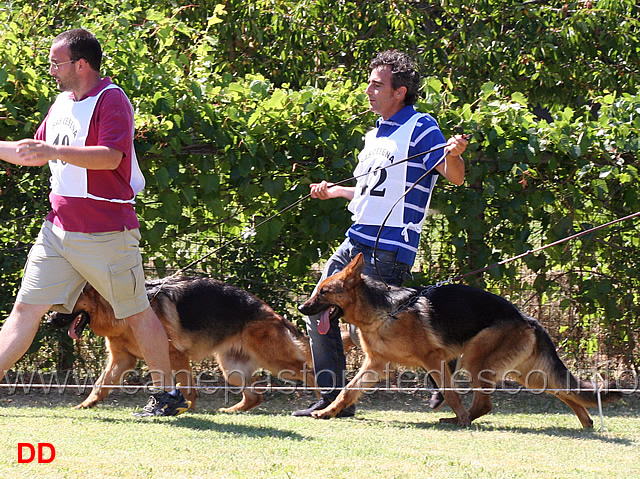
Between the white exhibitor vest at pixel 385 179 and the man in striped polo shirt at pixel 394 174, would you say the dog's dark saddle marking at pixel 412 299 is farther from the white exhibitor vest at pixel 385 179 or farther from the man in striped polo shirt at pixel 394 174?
the white exhibitor vest at pixel 385 179

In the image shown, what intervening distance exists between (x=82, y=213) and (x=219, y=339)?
1829 millimetres

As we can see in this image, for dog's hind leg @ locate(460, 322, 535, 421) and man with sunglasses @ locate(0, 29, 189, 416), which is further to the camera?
dog's hind leg @ locate(460, 322, 535, 421)

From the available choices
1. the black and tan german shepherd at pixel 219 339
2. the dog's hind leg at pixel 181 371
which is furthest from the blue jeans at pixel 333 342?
the dog's hind leg at pixel 181 371

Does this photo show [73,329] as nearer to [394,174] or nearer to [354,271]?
[354,271]

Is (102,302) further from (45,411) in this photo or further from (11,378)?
(11,378)

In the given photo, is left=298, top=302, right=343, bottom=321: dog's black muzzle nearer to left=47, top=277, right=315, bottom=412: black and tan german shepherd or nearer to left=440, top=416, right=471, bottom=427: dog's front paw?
left=47, top=277, right=315, bottom=412: black and tan german shepherd

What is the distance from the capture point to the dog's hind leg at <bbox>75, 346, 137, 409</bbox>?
19.0 feet

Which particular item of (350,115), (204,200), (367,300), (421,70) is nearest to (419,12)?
(421,70)

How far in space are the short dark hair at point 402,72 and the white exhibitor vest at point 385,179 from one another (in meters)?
0.16

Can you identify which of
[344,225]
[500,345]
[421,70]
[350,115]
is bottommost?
[500,345]

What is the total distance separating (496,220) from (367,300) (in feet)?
5.51

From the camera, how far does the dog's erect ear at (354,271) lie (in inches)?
216

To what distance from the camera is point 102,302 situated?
18.6 ft

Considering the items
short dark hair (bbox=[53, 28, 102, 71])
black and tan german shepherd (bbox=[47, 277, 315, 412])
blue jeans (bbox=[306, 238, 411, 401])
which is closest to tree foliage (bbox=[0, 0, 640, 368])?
black and tan german shepherd (bbox=[47, 277, 315, 412])
